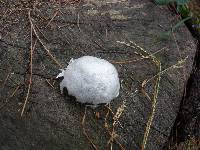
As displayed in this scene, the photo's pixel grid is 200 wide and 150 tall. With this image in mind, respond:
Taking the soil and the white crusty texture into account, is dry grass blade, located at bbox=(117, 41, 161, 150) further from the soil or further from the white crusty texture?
the white crusty texture

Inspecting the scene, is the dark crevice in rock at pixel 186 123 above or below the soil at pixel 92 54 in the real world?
below

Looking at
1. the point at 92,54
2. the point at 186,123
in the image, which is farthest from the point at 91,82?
the point at 186,123

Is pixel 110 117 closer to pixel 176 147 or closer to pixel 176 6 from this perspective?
pixel 176 147

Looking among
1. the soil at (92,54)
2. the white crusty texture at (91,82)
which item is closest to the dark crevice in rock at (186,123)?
the soil at (92,54)

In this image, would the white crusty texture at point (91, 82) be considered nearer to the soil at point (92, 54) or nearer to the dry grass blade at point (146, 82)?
the soil at point (92, 54)

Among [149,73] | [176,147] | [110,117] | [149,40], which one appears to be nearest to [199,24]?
[149,40]

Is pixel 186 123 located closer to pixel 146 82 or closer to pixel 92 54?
pixel 146 82
